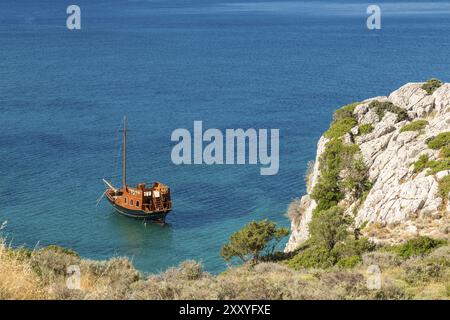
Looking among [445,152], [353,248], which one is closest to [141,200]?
[445,152]

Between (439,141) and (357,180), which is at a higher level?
(439,141)

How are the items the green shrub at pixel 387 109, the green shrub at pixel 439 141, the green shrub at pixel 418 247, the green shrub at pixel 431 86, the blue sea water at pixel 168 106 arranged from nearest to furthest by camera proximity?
1. the green shrub at pixel 418 247
2. the green shrub at pixel 439 141
3. the green shrub at pixel 387 109
4. the green shrub at pixel 431 86
5. the blue sea water at pixel 168 106

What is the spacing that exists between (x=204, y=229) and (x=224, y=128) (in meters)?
29.6

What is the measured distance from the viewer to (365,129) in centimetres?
3891

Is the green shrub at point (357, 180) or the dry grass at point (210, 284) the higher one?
the green shrub at point (357, 180)

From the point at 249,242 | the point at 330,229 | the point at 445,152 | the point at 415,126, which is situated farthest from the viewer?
the point at 415,126

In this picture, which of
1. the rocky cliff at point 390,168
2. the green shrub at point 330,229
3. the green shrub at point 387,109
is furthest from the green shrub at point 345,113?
the green shrub at point 330,229

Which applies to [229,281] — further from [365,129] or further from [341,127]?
[341,127]

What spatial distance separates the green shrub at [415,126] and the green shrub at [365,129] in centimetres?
309

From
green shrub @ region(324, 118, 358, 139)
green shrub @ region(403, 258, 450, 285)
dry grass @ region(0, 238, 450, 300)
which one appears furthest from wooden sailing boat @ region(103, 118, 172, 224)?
green shrub @ region(403, 258, 450, 285)

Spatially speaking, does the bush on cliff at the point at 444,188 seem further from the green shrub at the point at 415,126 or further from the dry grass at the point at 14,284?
the dry grass at the point at 14,284

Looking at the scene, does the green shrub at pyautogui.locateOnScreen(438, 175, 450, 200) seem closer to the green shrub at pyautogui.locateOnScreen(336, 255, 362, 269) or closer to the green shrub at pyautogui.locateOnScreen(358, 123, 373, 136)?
the green shrub at pyautogui.locateOnScreen(336, 255, 362, 269)

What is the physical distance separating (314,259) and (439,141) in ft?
35.3

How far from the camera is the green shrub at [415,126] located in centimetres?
3489
